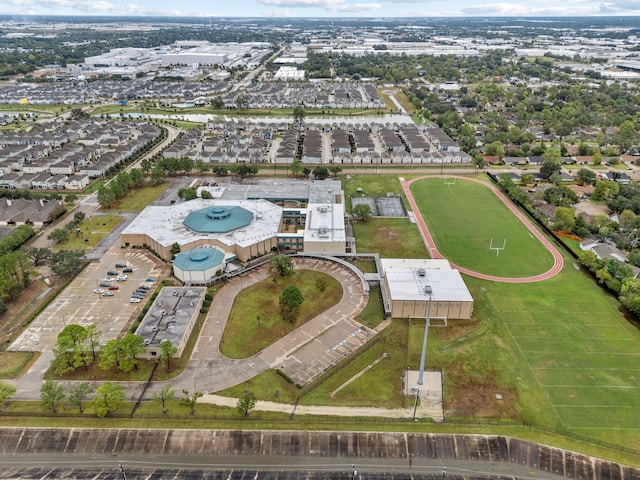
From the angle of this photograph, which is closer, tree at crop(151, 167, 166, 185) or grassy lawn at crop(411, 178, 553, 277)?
grassy lawn at crop(411, 178, 553, 277)

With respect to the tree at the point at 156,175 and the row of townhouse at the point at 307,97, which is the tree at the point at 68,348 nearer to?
the tree at the point at 156,175

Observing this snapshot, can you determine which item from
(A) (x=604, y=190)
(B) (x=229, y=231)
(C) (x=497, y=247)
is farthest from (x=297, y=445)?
(A) (x=604, y=190)

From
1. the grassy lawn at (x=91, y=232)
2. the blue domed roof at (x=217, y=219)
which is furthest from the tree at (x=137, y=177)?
the blue domed roof at (x=217, y=219)

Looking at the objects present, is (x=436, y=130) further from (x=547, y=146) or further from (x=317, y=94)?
(x=317, y=94)

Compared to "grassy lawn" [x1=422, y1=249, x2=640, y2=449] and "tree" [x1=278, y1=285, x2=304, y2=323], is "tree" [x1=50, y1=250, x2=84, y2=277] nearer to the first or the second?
"tree" [x1=278, y1=285, x2=304, y2=323]

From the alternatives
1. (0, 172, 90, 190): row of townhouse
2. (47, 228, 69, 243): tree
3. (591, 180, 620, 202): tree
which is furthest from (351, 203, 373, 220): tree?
(0, 172, 90, 190): row of townhouse
